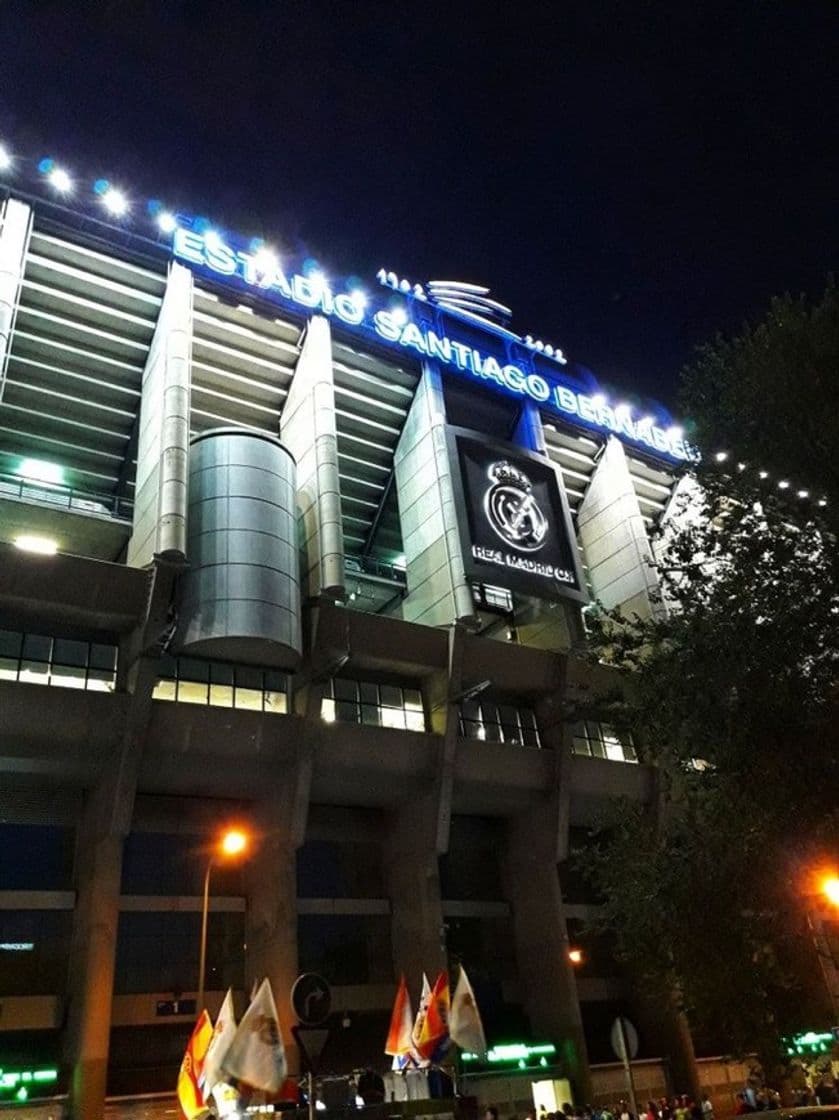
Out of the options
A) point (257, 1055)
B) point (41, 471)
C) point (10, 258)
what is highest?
point (10, 258)

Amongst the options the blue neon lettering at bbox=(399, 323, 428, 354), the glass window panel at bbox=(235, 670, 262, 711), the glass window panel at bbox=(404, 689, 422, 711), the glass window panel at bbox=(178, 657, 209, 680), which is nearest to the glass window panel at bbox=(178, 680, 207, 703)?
the glass window panel at bbox=(178, 657, 209, 680)

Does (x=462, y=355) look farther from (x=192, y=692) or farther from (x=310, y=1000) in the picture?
(x=310, y=1000)

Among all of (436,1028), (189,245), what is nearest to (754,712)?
(436,1028)

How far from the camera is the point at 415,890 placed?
1281 inches

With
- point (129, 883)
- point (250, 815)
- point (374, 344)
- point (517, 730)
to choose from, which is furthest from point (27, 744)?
point (374, 344)

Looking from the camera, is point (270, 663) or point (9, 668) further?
point (270, 663)

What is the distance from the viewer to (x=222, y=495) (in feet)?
103

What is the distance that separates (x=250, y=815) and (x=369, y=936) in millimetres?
6850

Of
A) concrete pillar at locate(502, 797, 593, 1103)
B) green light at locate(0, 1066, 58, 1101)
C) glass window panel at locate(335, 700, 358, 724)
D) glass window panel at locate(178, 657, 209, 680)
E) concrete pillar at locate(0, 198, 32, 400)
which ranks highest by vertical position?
concrete pillar at locate(0, 198, 32, 400)

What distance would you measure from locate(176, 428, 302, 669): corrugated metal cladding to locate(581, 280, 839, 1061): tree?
1449 cm

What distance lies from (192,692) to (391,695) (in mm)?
8674

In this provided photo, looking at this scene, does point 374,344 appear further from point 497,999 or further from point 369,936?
point 497,999

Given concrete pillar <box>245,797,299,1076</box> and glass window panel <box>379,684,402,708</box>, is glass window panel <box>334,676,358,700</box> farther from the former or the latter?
concrete pillar <box>245,797,299,1076</box>

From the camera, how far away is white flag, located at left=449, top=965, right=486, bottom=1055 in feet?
50.5
